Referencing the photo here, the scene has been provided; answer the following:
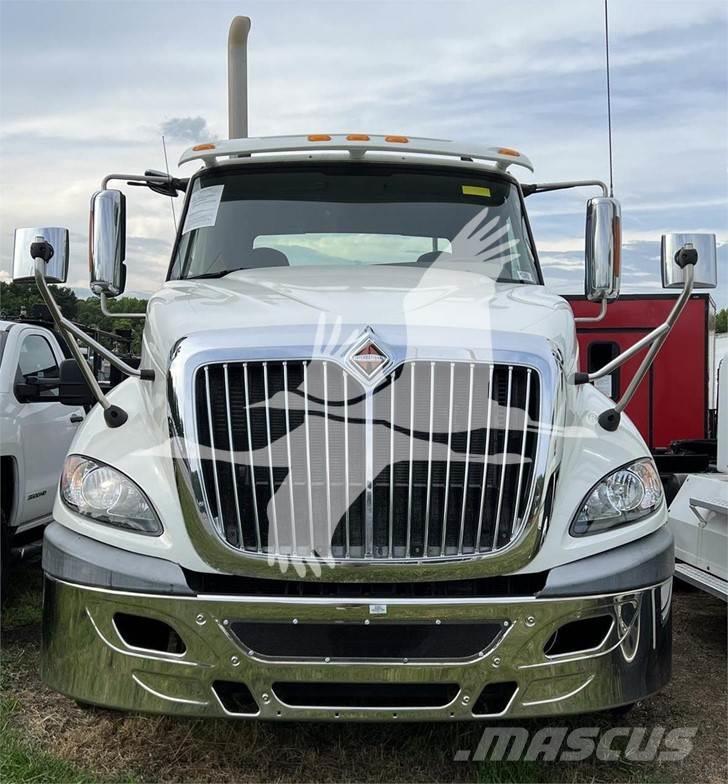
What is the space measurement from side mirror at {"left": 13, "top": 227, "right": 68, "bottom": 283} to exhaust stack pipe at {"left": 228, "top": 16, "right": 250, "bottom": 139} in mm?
3705

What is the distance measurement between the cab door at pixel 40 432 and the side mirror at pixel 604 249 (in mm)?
3531

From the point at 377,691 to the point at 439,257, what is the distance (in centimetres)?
235

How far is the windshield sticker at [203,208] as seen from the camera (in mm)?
4641

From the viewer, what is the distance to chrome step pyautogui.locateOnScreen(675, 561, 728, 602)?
15.1ft

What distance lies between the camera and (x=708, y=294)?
802 centimetres

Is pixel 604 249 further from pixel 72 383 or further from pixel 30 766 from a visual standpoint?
pixel 30 766

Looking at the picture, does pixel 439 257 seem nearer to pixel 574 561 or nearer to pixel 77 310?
pixel 574 561

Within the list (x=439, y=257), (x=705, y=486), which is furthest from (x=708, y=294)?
Result: (x=439, y=257)

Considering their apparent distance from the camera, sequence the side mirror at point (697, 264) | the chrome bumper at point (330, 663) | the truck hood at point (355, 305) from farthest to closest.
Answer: the side mirror at point (697, 264) → the truck hood at point (355, 305) → the chrome bumper at point (330, 663)

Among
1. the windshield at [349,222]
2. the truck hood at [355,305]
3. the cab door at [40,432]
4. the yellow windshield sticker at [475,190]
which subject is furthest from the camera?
the cab door at [40,432]

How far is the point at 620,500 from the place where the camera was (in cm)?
326

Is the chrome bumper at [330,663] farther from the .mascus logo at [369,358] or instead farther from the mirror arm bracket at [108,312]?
the mirror arm bracket at [108,312]

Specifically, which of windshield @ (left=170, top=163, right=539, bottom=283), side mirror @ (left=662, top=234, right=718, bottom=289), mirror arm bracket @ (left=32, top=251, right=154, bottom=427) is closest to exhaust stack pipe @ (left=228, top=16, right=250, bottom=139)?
windshield @ (left=170, top=163, right=539, bottom=283)

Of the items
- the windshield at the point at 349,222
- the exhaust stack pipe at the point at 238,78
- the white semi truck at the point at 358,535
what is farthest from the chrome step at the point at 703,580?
the exhaust stack pipe at the point at 238,78
